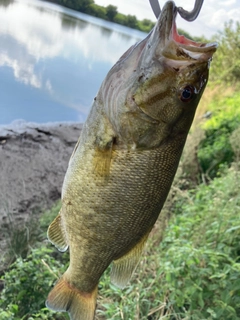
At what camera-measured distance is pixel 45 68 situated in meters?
13.2

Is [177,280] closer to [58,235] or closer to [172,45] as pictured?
[58,235]

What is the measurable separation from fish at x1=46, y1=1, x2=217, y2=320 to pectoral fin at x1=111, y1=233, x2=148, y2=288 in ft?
0.06

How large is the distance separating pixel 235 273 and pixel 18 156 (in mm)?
6544

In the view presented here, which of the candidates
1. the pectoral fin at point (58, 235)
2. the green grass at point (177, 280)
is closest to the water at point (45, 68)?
the green grass at point (177, 280)

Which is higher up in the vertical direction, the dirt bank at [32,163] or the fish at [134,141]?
the fish at [134,141]

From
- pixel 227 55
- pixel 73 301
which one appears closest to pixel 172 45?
pixel 73 301

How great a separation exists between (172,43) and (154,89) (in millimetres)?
153

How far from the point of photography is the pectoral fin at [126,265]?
4.81ft

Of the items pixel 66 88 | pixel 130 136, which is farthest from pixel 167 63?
pixel 66 88

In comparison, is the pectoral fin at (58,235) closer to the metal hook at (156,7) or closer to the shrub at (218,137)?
the metal hook at (156,7)

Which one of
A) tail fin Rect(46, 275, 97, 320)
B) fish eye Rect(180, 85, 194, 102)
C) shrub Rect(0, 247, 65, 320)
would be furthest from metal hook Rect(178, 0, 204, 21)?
shrub Rect(0, 247, 65, 320)

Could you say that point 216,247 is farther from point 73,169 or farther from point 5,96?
point 5,96

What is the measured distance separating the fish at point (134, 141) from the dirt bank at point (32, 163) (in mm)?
4082

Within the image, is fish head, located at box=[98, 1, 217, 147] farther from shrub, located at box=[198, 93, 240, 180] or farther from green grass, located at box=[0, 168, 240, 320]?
shrub, located at box=[198, 93, 240, 180]
